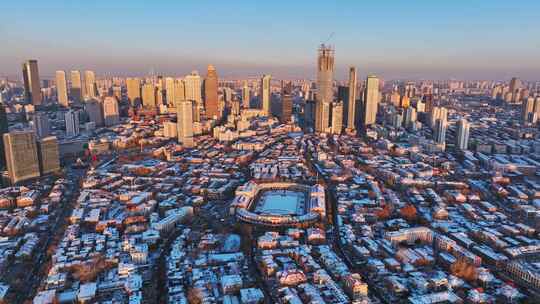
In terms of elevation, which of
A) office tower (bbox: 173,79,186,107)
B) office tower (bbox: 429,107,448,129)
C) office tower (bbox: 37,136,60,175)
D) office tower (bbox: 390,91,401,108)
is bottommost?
office tower (bbox: 37,136,60,175)

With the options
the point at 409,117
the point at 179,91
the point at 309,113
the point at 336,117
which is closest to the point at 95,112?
the point at 179,91

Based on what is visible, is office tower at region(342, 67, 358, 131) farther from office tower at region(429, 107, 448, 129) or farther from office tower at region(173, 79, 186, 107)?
office tower at region(173, 79, 186, 107)

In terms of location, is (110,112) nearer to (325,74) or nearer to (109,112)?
(109,112)

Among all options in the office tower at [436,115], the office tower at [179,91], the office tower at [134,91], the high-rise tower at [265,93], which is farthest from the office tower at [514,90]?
the office tower at [134,91]

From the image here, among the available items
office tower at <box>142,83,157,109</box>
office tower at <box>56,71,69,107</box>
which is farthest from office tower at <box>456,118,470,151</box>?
office tower at <box>56,71,69,107</box>

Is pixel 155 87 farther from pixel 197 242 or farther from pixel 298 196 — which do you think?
pixel 197 242

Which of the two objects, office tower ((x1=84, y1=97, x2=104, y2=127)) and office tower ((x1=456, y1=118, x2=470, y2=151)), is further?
office tower ((x1=84, y1=97, x2=104, y2=127))
